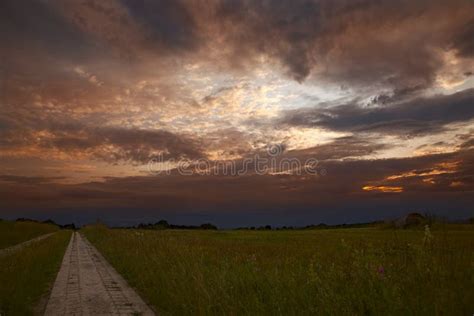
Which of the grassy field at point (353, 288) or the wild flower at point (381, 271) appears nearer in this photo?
the grassy field at point (353, 288)

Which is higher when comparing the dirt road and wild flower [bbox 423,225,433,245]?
wild flower [bbox 423,225,433,245]

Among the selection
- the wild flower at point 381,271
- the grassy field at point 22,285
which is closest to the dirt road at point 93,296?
the grassy field at point 22,285

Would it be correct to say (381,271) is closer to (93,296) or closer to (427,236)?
(427,236)

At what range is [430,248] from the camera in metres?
7.79

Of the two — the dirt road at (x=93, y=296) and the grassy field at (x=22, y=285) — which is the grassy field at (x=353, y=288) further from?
the grassy field at (x=22, y=285)

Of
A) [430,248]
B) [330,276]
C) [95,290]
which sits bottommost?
Answer: [95,290]

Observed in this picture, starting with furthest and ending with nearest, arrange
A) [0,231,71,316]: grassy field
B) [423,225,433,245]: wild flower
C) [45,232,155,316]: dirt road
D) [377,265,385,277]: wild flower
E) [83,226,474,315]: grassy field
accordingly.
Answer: [0,231,71,316]: grassy field < [45,232,155,316]: dirt road < [423,225,433,245]: wild flower < [377,265,385,277]: wild flower < [83,226,474,315]: grassy field

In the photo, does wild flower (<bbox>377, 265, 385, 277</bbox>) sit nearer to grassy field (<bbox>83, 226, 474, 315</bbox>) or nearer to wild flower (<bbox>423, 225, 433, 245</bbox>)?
grassy field (<bbox>83, 226, 474, 315</bbox>)

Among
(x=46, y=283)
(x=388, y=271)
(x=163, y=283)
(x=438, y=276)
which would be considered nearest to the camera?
(x=438, y=276)

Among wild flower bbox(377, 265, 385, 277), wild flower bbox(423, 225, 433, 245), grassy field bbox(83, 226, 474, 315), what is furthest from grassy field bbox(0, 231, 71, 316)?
wild flower bbox(423, 225, 433, 245)

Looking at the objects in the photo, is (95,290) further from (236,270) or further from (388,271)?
(388,271)

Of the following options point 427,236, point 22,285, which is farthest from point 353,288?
point 22,285

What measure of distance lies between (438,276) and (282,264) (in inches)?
280

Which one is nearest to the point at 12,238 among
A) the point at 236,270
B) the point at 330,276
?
the point at 236,270
